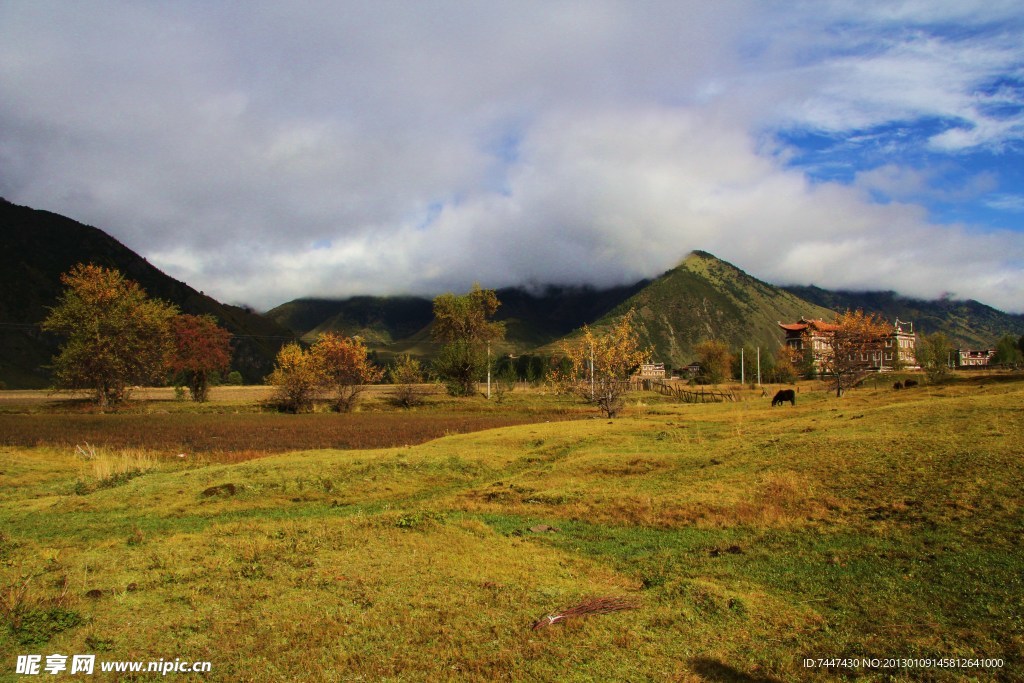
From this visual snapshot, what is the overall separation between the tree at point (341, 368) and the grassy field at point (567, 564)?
53128mm

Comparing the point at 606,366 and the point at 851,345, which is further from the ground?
the point at 851,345

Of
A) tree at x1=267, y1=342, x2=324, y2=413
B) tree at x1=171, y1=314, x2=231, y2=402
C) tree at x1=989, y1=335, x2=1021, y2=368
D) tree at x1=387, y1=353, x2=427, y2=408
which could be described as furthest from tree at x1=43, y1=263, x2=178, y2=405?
tree at x1=989, y1=335, x2=1021, y2=368

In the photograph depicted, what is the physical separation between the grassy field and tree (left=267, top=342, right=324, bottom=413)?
5114 centimetres

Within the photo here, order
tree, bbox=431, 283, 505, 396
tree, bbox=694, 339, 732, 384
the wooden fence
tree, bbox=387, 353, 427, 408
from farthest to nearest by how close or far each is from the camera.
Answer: tree, bbox=694, 339, 732, 384 → tree, bbox=431, 283, 505, 396 → tree, bbox=387, 353, 427, 408 → the wooden fence

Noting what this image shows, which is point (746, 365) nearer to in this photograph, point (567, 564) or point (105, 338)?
point (105, 338)

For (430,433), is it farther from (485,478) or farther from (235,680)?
(235,680)

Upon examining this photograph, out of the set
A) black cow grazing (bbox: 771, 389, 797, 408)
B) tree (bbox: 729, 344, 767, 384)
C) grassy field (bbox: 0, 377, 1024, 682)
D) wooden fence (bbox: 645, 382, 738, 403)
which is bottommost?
wooden fence (bbox: 645, 382, 738, 403)

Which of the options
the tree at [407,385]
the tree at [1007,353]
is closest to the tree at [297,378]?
the tree at [407,385]

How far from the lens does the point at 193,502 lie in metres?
20.5

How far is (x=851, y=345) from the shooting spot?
63.0 metres

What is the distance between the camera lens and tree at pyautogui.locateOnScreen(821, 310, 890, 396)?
62594 mm

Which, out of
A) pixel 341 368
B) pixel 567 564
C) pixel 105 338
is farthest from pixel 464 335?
pixel 567 564

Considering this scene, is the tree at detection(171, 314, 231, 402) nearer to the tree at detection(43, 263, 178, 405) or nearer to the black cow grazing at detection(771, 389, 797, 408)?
the tree at detection(43, 263, 178, 405)

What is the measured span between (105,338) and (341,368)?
88.2 ft
